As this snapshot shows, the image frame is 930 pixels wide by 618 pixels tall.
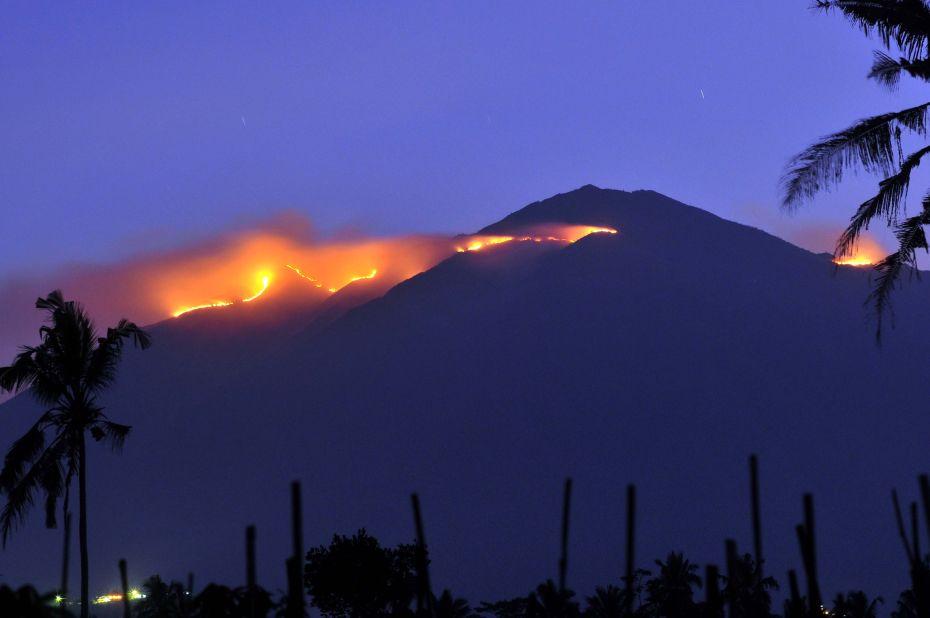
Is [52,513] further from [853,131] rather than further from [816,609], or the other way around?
[853,131]

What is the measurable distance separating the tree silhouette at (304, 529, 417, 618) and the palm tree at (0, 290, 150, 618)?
27.9 metres

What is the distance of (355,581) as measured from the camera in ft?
190

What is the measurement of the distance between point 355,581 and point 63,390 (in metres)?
29.4

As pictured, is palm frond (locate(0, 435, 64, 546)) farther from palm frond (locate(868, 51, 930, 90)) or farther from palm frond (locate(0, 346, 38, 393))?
palm frond (locate(868, 51, 930, 90))

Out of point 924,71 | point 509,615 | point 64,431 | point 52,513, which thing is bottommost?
point 509,615

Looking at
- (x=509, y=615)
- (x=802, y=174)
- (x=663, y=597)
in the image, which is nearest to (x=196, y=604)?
(x=802, y=174)

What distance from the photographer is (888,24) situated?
15.1m

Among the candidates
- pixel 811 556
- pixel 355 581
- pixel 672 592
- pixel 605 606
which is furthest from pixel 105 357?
pixel 672 592

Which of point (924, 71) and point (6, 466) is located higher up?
point (924, 71)

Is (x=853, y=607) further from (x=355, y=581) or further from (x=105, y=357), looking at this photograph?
(x=105, y=357)

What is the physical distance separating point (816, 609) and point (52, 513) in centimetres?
1739

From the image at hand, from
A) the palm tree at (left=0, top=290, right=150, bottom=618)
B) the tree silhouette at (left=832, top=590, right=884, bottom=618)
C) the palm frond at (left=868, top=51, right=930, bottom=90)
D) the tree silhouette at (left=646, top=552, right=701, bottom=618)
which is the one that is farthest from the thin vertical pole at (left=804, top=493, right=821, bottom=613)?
the tree silhouette at (left=646, top=552, right=701, bottom=618)

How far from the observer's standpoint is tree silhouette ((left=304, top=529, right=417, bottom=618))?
57938 mm

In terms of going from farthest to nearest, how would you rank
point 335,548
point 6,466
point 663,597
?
point 663,597
point 335,548
point 6,466
